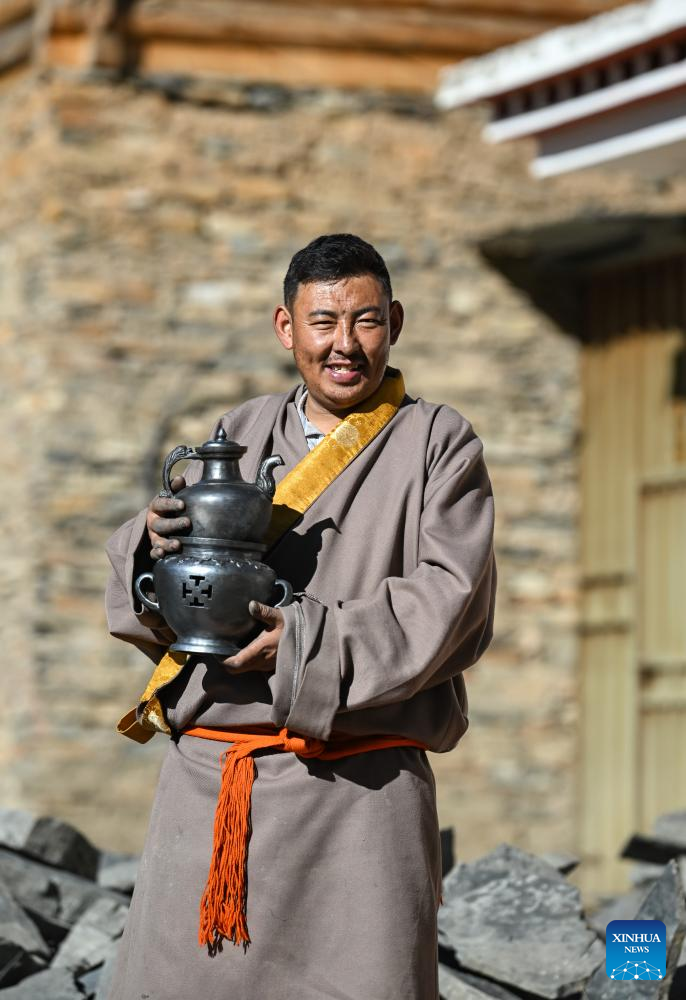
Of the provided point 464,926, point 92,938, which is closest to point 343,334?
point 464,926

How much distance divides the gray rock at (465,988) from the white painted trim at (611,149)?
10.8 ft

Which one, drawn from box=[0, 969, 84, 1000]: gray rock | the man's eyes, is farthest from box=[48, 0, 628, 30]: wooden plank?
the man's eyes

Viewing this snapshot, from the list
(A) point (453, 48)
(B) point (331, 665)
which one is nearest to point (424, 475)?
(B) point (331, 665)

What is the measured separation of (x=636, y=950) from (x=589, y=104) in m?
3.49

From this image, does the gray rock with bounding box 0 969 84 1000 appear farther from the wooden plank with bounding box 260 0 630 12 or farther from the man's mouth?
the wooden plank with bounding box 260 0 630 12

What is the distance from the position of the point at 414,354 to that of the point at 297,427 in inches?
173

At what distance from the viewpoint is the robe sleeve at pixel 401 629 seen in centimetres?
264

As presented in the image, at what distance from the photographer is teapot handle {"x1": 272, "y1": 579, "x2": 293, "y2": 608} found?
2713 mm

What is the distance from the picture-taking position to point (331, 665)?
2.64m


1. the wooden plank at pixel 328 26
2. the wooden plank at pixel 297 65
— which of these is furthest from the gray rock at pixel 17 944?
the wooden plank at pixel 328 26

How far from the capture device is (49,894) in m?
4.58

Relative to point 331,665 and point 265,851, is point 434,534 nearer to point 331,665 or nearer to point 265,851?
point 331,665

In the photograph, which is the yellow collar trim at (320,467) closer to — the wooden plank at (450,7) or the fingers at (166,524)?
the fingers at (166,524)

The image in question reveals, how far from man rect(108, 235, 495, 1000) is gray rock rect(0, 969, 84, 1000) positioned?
116 centimetres
